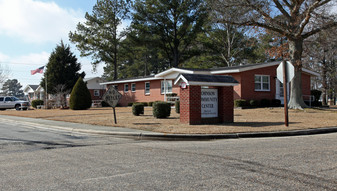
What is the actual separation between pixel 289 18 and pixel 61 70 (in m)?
34.6

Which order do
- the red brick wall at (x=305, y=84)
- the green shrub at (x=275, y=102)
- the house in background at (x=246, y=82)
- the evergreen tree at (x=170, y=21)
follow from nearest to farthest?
the house in background at (x=246, y=82), the green shrub at (x=275, y=102), the red brick wall at (x=305, y=84), the evergreen tree at (x=170, y=21)

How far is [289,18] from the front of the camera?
21.7 metres

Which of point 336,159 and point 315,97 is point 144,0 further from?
point 336,159

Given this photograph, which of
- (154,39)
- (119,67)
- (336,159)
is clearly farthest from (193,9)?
(336,159)

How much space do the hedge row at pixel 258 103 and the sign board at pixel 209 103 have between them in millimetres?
10856

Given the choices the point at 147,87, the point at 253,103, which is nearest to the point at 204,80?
the point at 253,103

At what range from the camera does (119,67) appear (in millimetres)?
70562

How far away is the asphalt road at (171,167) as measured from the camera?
4.90 m

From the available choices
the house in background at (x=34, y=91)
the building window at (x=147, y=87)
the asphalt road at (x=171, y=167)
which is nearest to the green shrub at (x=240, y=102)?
the building window at (x=147, y=87)

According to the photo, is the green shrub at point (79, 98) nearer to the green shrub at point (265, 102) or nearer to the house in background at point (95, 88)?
the green shrub at point (265, 102)

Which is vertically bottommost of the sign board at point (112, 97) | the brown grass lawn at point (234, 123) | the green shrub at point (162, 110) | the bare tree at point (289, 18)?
the brown grass lawn at point (234, 123)

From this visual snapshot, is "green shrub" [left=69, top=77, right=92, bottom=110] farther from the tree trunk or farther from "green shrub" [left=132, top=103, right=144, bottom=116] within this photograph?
the tree trunk

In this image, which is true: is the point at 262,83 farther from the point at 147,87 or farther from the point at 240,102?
the point at 147,87

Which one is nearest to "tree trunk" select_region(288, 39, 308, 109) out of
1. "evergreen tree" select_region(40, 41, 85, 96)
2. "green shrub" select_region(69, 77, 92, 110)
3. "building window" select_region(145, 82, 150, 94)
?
"building window" select_region(145, 82, 150, 94)
